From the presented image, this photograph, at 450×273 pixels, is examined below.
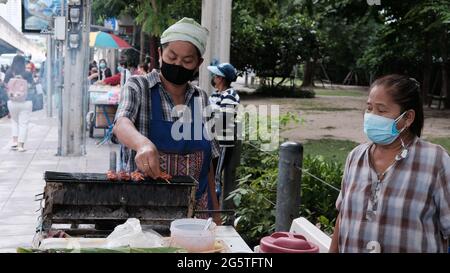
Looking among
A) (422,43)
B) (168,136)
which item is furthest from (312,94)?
(168,136)

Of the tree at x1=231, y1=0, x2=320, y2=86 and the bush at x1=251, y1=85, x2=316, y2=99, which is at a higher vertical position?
the tree at x1=231, y1=0, x2=320, y2=86

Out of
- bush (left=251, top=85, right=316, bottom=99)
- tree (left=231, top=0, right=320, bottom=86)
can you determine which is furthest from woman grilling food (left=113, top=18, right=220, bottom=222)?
bush (left=251, top=85, right=316, bottom=99)

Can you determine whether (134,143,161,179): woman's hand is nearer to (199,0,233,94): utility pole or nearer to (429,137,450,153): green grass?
(199,0,233,94): utility pole

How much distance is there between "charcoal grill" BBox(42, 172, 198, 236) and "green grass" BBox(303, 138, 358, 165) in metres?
9.29

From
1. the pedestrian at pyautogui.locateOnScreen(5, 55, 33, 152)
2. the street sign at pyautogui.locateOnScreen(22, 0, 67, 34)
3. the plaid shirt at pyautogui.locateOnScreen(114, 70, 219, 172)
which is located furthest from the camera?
the street sign at pyautogui.locateOnScreen(22, 0, 67, 34)

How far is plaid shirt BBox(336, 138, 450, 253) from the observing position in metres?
2.47

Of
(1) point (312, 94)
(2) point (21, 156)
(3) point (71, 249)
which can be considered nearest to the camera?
(3) point (71, 249)

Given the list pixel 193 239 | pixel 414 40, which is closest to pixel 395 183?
pixel 193 239

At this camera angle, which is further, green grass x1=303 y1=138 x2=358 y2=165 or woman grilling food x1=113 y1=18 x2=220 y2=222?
green grass x1=303 y1=138 x2=358 y2=165

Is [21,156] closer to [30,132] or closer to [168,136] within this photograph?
[30,132]

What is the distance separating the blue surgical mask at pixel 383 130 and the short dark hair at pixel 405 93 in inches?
2.0

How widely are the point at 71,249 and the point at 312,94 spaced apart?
26939 millimetres

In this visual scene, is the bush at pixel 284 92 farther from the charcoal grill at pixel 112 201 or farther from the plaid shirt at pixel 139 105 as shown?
the charcoal grill at pixel 112 201
